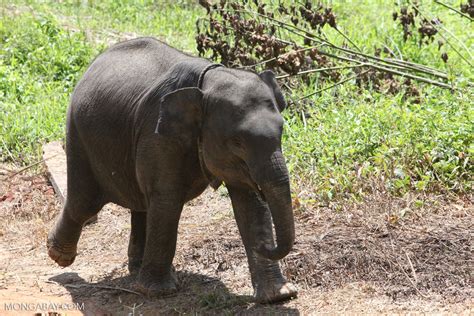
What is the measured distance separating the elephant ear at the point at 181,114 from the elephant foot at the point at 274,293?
1000mm

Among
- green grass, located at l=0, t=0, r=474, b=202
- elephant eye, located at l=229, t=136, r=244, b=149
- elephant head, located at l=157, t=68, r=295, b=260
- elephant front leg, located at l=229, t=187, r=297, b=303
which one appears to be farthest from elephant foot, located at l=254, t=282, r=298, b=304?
green grass, located at l=0, t=0, r=474, b=202

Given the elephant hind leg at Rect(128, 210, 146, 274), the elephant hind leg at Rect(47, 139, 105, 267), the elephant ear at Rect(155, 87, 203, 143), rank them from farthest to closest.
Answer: the elephant hind leg at Rect(128, 210, 146, 274), the elephant hind leg at Rect(47, 139, 105, 267), the elephant ear at Rect(155, 87, 203, 143)

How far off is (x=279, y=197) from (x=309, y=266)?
118 centimetres

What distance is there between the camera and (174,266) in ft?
22.7

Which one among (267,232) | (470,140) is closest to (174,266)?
(267,232)

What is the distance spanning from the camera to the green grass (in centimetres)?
752

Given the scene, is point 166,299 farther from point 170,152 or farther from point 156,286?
point 170,152

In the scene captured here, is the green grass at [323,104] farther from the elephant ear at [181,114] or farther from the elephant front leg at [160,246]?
the elephant ear at [181,114]

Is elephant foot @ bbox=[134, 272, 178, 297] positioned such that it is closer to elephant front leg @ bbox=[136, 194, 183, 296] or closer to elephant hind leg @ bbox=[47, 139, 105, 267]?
elephant front leg @ bbox=[136, 194, 183, 296]

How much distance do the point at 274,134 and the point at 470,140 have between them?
2.74 meters

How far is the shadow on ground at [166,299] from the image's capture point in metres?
5.99

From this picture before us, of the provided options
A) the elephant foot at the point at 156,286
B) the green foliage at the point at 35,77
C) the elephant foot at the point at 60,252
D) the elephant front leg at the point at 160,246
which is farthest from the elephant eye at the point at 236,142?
the green foliage at the point at 35,77

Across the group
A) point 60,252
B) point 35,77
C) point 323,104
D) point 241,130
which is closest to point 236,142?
point 241,130

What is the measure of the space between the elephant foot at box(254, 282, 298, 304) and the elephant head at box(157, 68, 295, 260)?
0.90 ft
